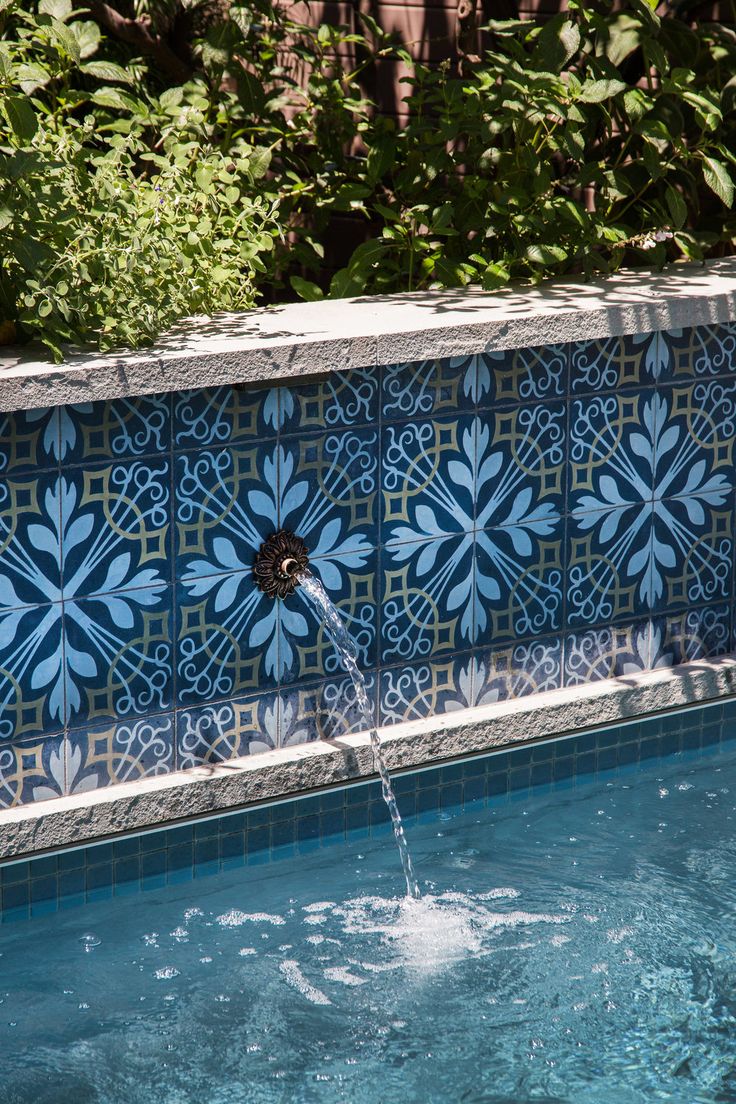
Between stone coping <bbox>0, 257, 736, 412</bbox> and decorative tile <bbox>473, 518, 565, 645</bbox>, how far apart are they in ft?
1.75

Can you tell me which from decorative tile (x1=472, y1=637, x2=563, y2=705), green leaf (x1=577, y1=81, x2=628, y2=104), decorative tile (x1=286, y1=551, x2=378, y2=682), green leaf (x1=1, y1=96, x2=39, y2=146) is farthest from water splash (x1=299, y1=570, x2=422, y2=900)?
green leaf (x1=577, y1=81, x2=628, y2=104)

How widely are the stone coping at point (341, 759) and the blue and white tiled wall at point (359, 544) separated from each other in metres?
0.05

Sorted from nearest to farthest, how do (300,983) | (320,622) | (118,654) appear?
(300,983) < (118,654) < (320,622)

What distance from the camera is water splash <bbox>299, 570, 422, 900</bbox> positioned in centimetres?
380

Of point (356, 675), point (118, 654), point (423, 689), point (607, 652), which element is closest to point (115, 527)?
point (118, 654)

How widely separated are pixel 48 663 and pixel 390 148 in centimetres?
207

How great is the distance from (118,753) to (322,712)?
0.57 m

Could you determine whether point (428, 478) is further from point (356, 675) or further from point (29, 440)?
point (29, 440)

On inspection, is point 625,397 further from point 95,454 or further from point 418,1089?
point 418,1089

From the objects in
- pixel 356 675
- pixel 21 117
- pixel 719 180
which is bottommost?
pixel 356 675

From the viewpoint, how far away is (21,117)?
3436 millimetres

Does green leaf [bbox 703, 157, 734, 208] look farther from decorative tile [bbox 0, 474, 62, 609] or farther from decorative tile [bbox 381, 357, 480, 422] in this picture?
decorative tile [bbox 0, 474, 62, 609]

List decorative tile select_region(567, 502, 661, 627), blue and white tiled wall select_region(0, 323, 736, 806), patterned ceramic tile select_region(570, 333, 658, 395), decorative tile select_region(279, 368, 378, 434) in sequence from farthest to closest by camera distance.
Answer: decorative tile select_region(567, 502, 661, 627)
patterned ceramic tile select_region(570, 333, 658, 395)
decorative tile select_region(279, 368, 378, 434)
blue and white tiled wall select_region(0, 323, 736, 806)

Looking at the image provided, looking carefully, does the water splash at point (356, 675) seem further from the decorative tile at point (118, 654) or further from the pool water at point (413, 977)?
the decorative tile at point (118, 654)
